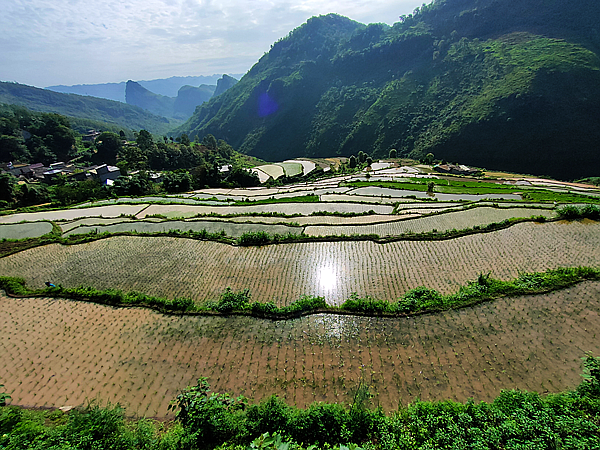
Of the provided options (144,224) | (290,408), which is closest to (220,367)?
(290,408)

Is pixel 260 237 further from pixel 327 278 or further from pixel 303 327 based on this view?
pixel 303 327

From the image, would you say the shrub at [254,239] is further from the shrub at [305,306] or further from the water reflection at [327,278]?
the shrub at [305,306]

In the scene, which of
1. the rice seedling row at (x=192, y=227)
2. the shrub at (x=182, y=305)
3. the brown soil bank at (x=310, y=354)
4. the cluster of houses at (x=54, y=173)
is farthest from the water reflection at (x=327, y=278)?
the cluster of houses at (x=54, y=173)

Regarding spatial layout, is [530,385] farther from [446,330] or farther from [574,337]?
[574,337]

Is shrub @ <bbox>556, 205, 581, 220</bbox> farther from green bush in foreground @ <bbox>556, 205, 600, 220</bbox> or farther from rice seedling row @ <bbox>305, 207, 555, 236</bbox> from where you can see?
rice seedling row @ <bbox>305, 207, 555, 236</bbox>

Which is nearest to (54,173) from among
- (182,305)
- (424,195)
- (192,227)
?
(192,227)

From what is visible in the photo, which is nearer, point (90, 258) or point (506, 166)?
point (90, 258)
